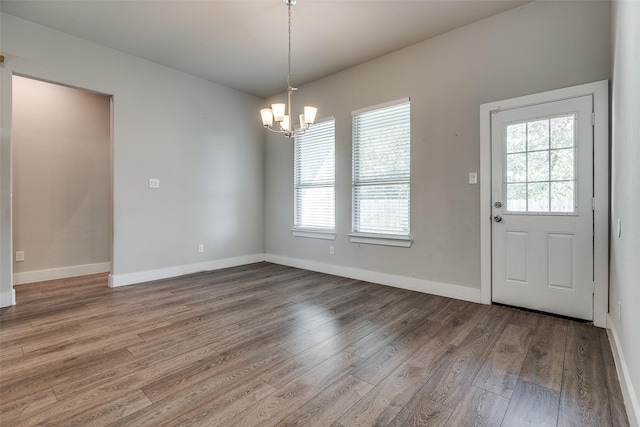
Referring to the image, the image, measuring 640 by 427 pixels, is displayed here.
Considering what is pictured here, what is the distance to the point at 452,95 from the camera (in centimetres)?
340

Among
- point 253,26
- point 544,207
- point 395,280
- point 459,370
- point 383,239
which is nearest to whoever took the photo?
point 459,370

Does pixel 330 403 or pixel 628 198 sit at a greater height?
pixel 628 198

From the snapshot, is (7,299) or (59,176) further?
(59,176)

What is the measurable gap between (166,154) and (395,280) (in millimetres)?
3678

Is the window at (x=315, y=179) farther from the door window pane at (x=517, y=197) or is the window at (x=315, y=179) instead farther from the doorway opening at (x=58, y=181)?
the doorway opening at (x=58, y=181)

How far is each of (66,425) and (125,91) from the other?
12.7ft

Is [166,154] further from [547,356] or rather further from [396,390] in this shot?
[547,356]

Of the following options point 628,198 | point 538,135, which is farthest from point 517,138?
point 628,198

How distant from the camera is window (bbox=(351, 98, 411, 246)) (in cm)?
383

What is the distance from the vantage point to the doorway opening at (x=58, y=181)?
13.1ft

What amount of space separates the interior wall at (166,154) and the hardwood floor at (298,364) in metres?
1.18

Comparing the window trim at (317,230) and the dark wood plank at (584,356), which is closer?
the dark wood plank at (584,356)

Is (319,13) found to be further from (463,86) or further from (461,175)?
(461,175)

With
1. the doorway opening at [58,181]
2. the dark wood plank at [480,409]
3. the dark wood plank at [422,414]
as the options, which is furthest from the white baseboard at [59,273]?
the dark wood plank at [480,409]
